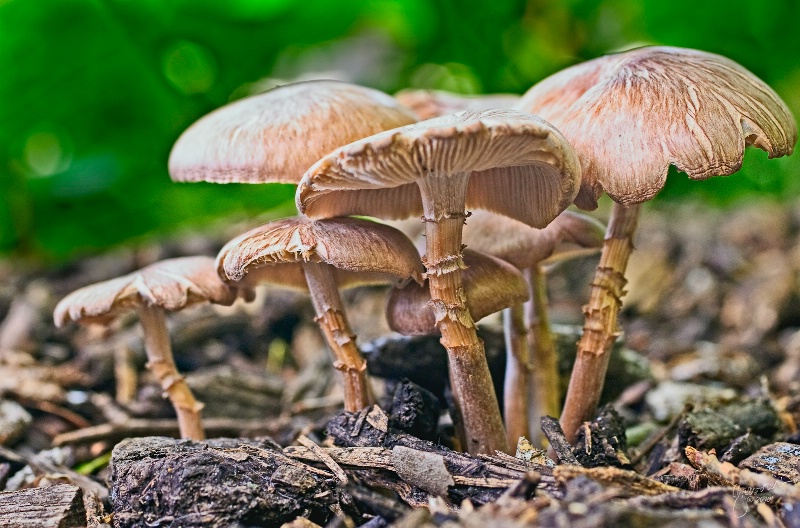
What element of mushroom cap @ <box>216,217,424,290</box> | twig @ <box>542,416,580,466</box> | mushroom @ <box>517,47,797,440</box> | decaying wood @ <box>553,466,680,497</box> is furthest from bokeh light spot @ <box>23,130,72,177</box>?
decaying wood @ <box>553,466,680,497</box>

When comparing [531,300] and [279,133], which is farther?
[531,300]

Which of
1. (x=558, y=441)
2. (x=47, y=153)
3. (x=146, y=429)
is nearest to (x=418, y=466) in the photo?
(x=558, y=441)

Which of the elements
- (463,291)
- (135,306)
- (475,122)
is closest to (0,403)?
(135,306)

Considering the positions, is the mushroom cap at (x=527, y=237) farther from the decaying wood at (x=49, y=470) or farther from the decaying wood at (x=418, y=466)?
the decaying wood at (x=49, y=470)

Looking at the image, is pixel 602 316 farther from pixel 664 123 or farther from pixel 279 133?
pixel 279 133

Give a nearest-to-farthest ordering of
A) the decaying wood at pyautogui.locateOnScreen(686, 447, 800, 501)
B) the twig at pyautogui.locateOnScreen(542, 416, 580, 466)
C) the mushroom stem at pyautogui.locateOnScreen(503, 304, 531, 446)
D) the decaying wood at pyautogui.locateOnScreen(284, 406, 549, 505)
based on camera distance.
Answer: the decaying wood at pyautogui.locateOnScreen(686, 447, 800, 501)
the decaying wood at pyautogui.locateOnScreen(284, 406, 549, 505)
the twig at pyautogui.locateOnScreen(542, 416, 580, 466)
the mushroom stem at pyautogui.locateOnScreen(503, 304, 531, 446)

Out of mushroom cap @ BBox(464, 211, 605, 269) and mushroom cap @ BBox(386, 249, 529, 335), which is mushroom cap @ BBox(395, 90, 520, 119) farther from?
mushroom cap @ BBox(386, 249, 529, 335)

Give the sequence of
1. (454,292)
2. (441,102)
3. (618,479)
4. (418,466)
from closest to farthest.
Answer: (618,479), (418,466), (454,292), (441,102)
